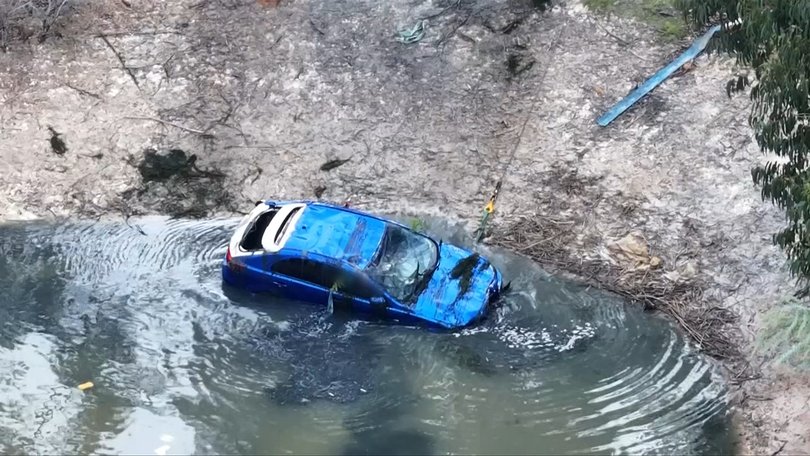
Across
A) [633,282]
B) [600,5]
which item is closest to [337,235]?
[633,282]

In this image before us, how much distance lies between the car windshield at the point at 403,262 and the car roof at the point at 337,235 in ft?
0.49

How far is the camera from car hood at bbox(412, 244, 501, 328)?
10422 mm

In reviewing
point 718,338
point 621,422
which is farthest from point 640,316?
point 621,422

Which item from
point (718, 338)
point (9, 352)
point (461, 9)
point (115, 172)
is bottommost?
point (718, 338)

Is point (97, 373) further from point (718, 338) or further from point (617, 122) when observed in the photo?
point (617, 122)

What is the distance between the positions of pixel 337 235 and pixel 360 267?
66 centimetres

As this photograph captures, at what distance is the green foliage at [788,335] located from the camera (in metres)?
9.62

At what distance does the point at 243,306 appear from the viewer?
11234mm

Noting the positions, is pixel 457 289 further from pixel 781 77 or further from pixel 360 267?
pixel 781 77

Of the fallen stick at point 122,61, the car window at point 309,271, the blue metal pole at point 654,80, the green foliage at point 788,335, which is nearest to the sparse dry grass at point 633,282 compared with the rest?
the green foliage at point 788,335

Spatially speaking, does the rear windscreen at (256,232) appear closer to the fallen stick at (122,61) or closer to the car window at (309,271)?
the car window at (309,271)

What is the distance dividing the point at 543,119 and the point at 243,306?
6421 millimetres

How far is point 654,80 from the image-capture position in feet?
45.8

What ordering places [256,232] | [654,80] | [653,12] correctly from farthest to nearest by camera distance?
[653,12] < [654,80] < [256,232]
